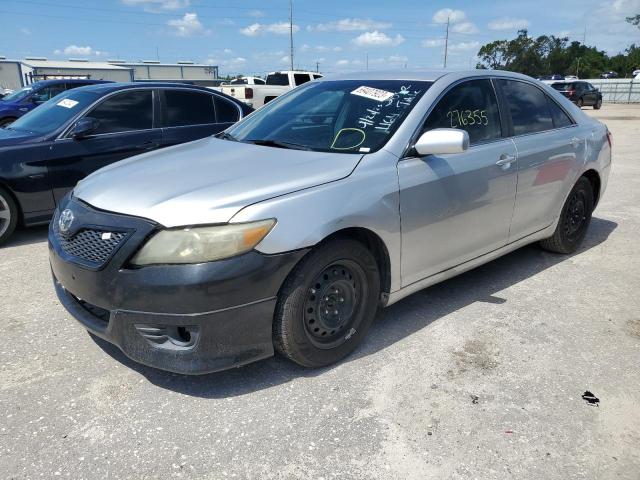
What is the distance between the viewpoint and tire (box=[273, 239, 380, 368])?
2.63 m

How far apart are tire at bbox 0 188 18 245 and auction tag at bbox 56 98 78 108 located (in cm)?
125

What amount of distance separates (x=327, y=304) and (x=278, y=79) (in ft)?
61.4

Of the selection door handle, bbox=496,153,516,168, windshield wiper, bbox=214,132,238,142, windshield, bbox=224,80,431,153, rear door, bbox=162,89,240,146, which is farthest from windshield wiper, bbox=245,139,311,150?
rear door, bbox=162,89,240,146

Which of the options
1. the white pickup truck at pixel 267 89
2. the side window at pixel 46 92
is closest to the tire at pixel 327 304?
the white pickup truck at pixel 267 89

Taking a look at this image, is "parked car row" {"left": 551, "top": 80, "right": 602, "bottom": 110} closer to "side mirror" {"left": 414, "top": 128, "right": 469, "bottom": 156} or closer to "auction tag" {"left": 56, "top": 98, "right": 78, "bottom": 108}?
"auction tag" {"left": 56, "top": 98, "right": 78, "bottom": 108}

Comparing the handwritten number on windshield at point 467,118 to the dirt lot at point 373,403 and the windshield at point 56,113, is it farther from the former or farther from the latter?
the windshield at point 56,113

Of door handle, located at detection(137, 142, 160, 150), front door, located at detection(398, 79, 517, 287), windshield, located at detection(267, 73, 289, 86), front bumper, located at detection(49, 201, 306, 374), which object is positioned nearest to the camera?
front bumper, located at detection(49, 201, 306, 374)

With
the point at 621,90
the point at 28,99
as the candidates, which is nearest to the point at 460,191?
the point at 28,99

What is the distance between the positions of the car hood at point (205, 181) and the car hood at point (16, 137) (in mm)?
2604

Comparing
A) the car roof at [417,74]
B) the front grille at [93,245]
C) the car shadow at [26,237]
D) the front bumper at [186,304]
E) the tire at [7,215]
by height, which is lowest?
the car shadow at [26,237]

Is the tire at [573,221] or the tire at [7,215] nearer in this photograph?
the tire at [573,221]

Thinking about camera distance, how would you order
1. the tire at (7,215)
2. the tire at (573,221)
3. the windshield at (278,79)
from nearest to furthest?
1. the tire at (573,221)
2. the tire at (7,215)
3. the windshield at (278,79)

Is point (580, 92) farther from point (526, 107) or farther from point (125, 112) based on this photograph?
point (125, 112)

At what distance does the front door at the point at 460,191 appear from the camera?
3135mm
